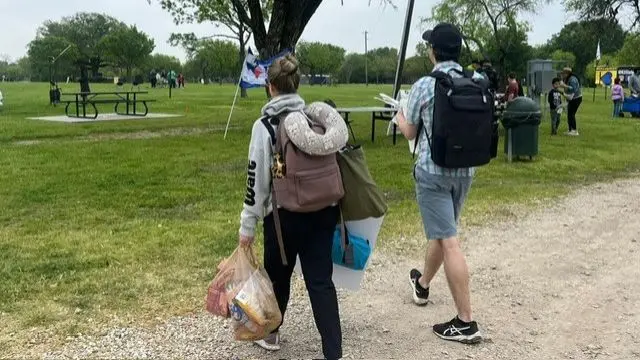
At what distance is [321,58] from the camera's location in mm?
89375

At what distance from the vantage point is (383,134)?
15.7 m

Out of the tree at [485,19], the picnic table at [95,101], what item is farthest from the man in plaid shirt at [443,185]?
the tree at [485,19]

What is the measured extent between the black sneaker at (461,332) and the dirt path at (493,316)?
0.05m

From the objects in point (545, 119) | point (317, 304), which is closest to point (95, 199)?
point (317, 304)

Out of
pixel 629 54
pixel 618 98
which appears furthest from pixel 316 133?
pixel 629 54

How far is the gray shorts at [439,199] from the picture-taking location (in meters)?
3.70

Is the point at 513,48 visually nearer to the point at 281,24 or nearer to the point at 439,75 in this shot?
the point at 281,24

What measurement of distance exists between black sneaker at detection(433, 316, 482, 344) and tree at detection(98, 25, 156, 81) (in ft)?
249

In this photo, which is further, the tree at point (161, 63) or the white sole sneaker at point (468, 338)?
the tree at point (161, 63)

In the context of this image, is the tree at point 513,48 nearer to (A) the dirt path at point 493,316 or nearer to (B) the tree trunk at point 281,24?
(B) the tree trunk at point 281,24

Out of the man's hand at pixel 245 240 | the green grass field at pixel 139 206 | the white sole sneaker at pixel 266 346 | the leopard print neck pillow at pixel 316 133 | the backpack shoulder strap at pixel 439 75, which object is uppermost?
the backpack shoulder strap at pixel 439 75

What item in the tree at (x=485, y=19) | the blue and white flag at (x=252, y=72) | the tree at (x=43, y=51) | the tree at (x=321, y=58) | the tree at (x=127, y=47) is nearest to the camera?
the blue and white flag at (x=252, y=72)

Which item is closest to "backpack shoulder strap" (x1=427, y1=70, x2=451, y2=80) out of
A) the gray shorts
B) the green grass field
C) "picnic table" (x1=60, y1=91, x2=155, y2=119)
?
the gray shorts

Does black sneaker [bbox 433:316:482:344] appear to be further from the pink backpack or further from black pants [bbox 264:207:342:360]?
the pink backpack
